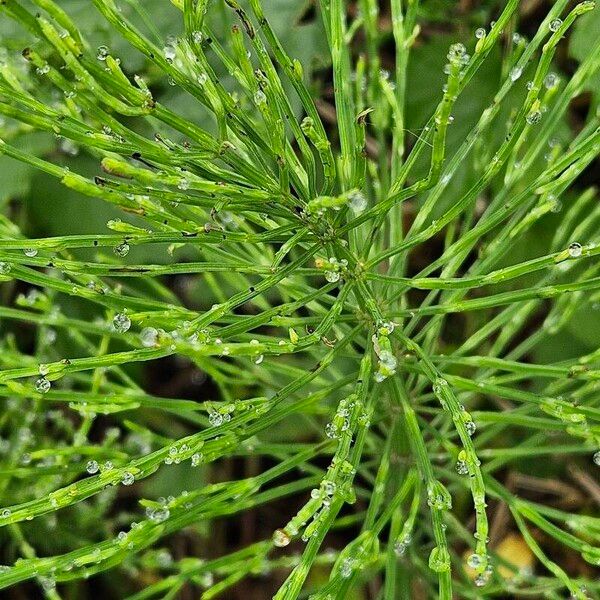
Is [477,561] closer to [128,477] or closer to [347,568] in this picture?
[347,568]

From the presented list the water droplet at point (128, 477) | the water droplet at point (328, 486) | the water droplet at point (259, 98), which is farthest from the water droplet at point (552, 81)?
the water droplet at point (128, 477)

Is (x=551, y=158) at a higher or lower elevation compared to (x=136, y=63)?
lower

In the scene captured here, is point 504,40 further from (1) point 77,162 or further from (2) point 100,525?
(2) point 100,525

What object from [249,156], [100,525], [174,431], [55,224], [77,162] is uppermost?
[77,162]

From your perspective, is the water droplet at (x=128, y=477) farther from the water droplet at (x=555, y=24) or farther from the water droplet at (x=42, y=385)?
the water droplet at (x=555, y=24)

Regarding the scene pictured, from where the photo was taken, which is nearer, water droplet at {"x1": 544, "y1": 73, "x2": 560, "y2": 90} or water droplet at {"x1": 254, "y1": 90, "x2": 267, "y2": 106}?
water droplet at {"x1": 254, "y1": 90, "x2": 267, "y2": 106}

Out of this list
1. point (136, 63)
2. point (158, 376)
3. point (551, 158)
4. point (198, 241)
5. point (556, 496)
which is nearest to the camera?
point (198, 241)

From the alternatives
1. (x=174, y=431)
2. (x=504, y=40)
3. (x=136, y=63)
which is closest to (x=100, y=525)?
(x=174, y=431)

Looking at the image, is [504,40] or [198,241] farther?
[504,40]

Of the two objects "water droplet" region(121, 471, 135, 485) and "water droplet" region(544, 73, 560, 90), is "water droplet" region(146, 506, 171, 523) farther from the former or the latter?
"water droplet" region(544, 73, 560, 90)

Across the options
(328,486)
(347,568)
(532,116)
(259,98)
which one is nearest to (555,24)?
(532,116)

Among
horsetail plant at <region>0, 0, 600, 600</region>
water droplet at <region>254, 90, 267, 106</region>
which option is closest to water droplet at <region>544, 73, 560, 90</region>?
horsetail plant at <region>0, 0, 600, 600</region>
